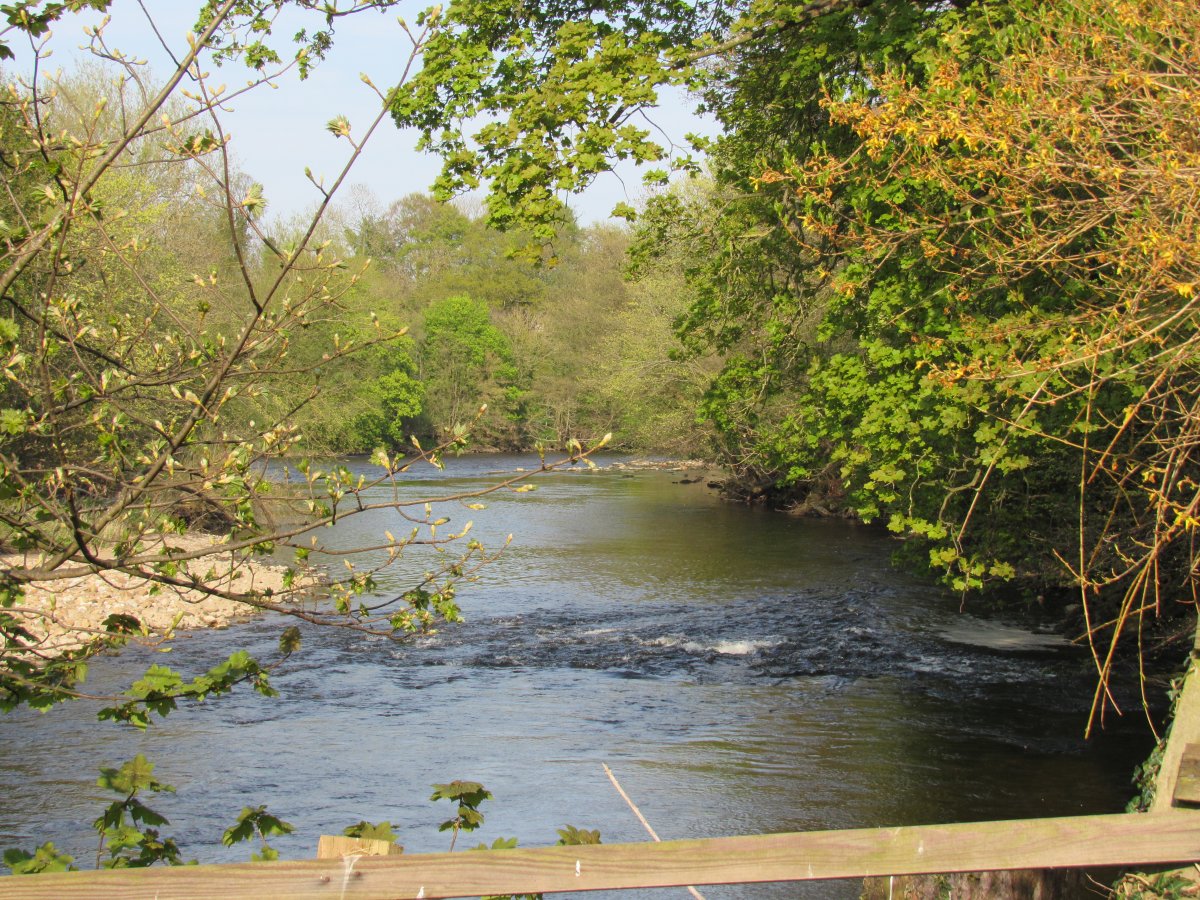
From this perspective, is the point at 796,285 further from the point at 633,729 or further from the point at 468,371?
the point at 468,371

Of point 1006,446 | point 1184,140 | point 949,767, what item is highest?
point 1184,140

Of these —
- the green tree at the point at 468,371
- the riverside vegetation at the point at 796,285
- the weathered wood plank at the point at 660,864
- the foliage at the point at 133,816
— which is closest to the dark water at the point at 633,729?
the riverside vegetation at the point at 796,285

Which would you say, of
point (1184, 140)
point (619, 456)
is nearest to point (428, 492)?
point (619, 456)

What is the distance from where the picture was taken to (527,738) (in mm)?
11453

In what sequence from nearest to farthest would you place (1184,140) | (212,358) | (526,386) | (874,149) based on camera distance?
(212,358) < (1184,140) < (874,149) < (526,386)

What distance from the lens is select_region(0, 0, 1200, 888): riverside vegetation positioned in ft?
12.2

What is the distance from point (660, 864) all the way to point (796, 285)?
1206 cm

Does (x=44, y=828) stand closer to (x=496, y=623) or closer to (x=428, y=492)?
(x=496, y=623)

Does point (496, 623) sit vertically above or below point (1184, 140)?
below

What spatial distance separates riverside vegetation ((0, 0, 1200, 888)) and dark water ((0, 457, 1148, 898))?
1348 mm

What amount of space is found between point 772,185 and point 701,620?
687 cm

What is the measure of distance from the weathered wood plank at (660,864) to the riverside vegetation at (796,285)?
1.36 metres

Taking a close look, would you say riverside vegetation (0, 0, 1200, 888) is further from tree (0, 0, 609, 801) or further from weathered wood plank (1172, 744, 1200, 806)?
weathered wood plank (1172, 744, 1200, 806)

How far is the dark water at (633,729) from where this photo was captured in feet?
31.0
